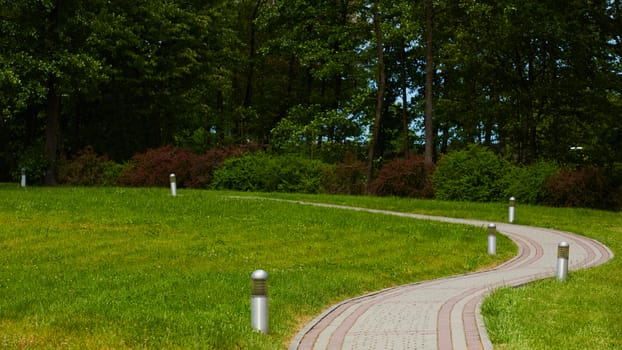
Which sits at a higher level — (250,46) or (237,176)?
(250,46)

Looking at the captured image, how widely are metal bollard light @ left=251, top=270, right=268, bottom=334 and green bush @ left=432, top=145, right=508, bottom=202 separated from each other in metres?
24.2

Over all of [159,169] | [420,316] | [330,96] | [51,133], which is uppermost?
[330,96]

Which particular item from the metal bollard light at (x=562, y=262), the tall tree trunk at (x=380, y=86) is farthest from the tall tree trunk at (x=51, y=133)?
the metal bollard light at (x=562, y=262)

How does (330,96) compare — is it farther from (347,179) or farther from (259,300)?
(259,300)

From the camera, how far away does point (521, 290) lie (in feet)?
36.1

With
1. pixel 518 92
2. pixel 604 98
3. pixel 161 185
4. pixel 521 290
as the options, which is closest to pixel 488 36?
pixel 518 92

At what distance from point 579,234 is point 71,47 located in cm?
2623

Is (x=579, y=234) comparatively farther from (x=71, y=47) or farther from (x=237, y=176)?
(x=71, y=47)

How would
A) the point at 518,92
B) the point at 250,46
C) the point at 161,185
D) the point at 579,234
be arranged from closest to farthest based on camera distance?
the point at 579,234 → the point at 161,185 → the point at 518,92 → the point at 250,46

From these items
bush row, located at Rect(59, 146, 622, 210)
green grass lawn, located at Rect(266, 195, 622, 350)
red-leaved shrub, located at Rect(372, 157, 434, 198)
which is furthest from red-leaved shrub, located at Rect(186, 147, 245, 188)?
green grass lawn, located at Rect(266, 195, 622, 350)

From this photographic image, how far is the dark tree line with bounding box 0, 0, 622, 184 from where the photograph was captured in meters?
33.3

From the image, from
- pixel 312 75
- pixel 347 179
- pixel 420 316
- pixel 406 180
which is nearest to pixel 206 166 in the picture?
pixel 347 179

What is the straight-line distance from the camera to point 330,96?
52906 millimetres

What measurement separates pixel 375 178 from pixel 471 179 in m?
5.41
